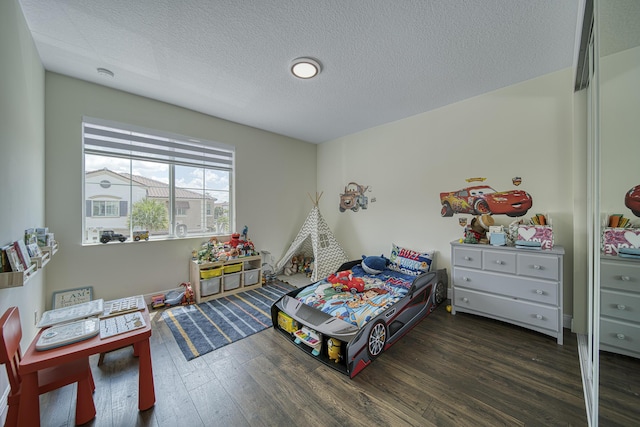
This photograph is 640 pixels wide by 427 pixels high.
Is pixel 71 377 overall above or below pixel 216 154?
A: below

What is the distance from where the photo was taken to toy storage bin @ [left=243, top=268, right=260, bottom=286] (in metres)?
3.57

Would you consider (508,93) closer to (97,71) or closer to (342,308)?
(342,308)

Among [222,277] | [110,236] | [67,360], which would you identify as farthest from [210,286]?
[67,360]

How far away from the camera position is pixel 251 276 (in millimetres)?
3629

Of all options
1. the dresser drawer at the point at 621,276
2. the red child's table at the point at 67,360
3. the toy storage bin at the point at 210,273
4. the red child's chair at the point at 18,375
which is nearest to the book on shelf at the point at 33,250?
the red child's chair at the point at 18,375

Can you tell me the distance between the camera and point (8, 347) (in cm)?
107

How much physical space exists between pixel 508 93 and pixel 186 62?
136 inches

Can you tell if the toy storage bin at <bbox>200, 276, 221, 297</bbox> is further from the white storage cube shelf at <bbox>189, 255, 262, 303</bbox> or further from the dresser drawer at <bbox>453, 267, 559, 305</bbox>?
the dresser drawer at <bbox>453, 267, 559, 305</bbox>

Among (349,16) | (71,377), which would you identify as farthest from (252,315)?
(349,16)

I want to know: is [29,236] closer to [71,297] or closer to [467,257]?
[71,297]

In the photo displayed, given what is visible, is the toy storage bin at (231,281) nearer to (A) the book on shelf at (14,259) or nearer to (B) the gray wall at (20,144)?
(B) the gray wall at (20,144)

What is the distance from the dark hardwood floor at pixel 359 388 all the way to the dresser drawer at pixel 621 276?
66cm

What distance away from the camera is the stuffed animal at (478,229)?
2654mm

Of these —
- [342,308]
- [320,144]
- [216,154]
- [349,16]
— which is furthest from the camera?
[320,144]
